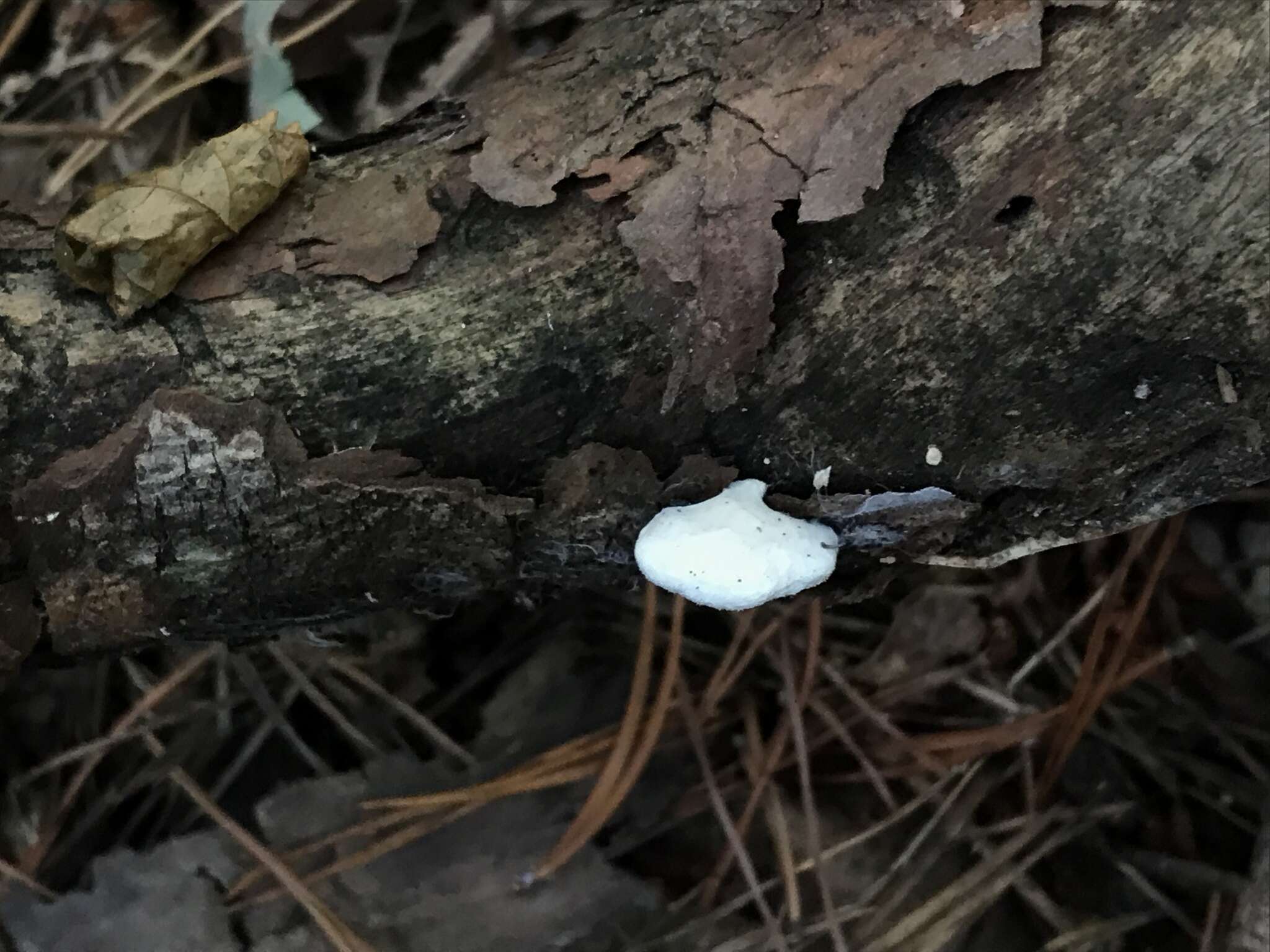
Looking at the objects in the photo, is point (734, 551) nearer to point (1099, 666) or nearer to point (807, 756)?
point (807, 756)

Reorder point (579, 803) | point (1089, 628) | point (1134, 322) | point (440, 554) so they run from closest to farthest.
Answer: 1. point (1134, 322)
2. point (440, 554)
3. point (579, 803)
4. point (1089, 628)

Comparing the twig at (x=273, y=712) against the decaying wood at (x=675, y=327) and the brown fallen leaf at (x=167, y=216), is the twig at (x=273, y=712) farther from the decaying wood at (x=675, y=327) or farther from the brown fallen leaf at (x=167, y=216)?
the brown fallen leaf at (x=167, y=216)

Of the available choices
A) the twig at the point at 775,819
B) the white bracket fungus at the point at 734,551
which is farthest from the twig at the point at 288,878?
the white bracket fungus at the point at 734,551

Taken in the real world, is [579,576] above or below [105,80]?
below

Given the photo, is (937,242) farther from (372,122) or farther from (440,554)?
(372,122)

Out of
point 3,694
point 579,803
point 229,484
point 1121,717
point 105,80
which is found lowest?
point 1121,717

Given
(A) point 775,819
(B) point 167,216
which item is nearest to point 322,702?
(A) point 775,819

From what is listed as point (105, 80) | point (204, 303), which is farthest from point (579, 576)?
point (105, 80)

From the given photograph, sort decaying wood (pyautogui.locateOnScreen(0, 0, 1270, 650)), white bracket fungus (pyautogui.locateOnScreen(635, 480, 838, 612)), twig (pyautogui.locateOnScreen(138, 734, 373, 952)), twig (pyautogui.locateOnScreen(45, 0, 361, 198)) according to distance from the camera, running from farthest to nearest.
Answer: twig (pyautogui.locateOnScreen(45, 0, 361, 198))
twig (pyautogui.locateOnScreen(138, 734, 373, 952))
white bracket fungus (pyautogui.locateOnScreen(635, 480, 838, 612))
decaying wood (pyautogui.locateOnScreen(0, 0, 1270, 650))

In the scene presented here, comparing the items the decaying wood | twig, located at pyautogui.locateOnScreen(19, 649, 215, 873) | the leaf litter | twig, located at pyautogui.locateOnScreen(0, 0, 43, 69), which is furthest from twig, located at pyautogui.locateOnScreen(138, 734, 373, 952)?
twig, located at pyautogui.locateOnScreen(0, 0, 43, 69)

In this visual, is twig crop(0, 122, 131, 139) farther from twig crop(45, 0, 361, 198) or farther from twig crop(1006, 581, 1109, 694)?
twig crop(1006, 581, 1109, 694)
